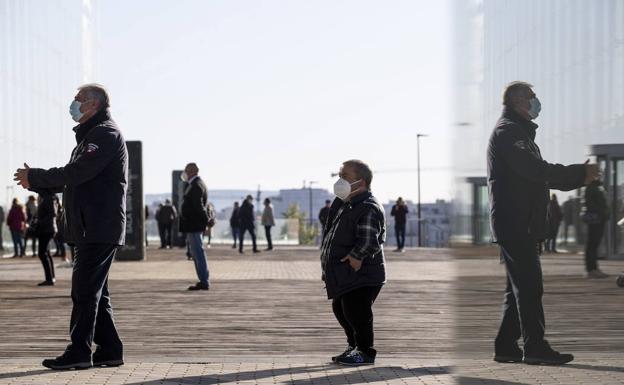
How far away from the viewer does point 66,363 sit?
7797 millimetres

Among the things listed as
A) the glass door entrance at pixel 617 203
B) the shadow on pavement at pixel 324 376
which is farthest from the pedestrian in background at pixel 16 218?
the glass door entrance at pixel 617 203

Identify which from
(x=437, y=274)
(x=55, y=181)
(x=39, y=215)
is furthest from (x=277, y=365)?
(x=437, y=274)

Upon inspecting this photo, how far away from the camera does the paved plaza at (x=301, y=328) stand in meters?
4.95

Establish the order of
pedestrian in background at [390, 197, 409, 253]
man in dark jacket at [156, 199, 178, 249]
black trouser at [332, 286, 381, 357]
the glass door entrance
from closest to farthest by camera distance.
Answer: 1. the glass door entrance
2. black trouser at [332, 286, 381, 357]
3. pedestrian in background at [390, 197, 409, 253]
4. man in dark jacket at [156, 199, 178, 249]

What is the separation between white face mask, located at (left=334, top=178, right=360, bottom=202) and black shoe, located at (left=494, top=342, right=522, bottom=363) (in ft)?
10.1

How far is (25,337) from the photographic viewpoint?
10.2 meters

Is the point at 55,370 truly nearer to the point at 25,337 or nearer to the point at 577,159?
the point at 25,337

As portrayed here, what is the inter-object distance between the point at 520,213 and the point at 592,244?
2.90 ft

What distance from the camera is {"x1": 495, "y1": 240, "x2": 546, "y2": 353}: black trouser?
504 centimetres

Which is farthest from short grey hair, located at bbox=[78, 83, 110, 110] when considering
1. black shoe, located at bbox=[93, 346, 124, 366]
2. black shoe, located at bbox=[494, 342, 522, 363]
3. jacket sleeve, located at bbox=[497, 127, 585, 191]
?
black shoe, located at bbox=[494, 342, 522, 363]

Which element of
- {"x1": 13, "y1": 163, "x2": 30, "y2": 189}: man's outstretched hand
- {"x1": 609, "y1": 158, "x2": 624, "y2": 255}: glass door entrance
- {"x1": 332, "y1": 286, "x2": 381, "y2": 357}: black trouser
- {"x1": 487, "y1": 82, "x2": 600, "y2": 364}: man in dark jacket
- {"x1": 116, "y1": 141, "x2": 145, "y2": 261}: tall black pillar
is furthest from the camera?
{"x1": 116, "y1": 141, "x2": 145, "y2": 261}: tall black pillar

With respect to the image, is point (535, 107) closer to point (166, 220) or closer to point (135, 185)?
point (135, 185)

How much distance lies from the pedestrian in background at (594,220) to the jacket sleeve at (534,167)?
0.20ft

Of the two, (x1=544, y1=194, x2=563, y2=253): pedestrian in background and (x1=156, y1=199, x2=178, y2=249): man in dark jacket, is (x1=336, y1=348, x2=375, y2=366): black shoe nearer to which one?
(x1=544, y1=194, x2=563, y2=253): pedestrian in background
